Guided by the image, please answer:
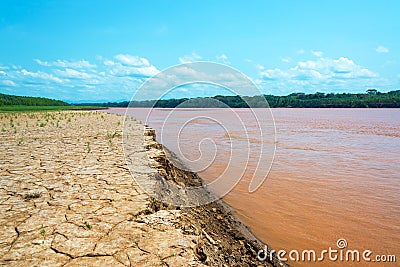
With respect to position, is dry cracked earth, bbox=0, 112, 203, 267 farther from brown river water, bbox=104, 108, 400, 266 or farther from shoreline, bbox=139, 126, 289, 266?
brown river water, bbox=104, 108, 400, 266

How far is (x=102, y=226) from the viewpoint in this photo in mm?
2730

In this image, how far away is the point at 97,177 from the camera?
171 inches

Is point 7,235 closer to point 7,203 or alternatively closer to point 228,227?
point 7,203

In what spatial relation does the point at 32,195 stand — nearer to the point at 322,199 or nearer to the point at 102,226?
the point at 102,226

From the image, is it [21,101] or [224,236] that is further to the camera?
[21,101]

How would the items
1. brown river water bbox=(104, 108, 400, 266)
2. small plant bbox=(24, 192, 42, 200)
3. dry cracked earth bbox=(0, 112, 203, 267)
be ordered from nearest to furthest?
dry cracked earth bbox=(0, 112, 203, 267)
small plant bbox=(24, 192, 42, 200)
brown river water bbox=(104, 108, 400, 266)

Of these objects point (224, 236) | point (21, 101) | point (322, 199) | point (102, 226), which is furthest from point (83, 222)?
point (21, 101)

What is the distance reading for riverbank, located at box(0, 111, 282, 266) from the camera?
7.43ft

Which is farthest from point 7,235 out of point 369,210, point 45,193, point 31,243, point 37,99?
point 37,99

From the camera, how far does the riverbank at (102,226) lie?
2266 millimetres

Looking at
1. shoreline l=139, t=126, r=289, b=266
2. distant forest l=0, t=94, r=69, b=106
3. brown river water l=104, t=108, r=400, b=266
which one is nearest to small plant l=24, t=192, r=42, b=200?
shoreline l=139, t=126, r=289, b=266

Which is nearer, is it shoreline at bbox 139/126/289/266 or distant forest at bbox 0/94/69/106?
shoreline at bbox 139/126/289/266

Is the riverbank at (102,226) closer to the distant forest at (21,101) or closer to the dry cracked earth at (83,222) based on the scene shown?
the dry cracked earth at (83,222)

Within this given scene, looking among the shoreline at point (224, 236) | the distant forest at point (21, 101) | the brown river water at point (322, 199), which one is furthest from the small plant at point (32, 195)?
the distant forest at point (21, 101)
